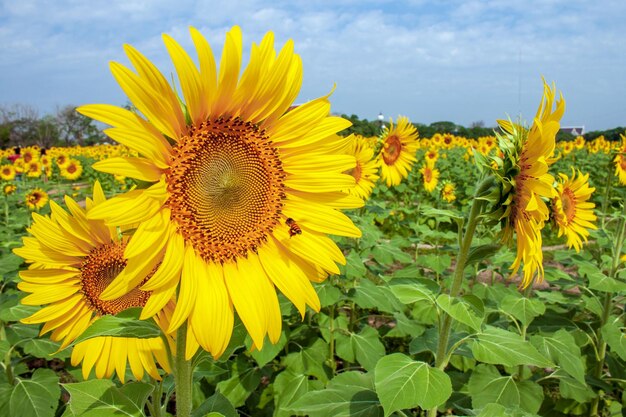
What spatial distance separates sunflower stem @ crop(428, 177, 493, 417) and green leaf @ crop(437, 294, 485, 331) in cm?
12

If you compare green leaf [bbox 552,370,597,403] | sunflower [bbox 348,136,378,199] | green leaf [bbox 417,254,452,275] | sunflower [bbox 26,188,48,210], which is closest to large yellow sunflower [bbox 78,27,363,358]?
green leaf [bbox 552,370,597,403]

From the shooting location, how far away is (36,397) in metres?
2.62

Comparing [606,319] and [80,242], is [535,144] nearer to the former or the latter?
[80,242]

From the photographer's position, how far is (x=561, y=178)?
4.23 m

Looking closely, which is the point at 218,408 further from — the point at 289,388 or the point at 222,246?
the point at 289,388

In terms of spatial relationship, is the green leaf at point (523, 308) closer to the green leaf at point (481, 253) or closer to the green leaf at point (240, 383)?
the green leaf at point (481, 253)

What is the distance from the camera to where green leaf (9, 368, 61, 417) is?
256 cm

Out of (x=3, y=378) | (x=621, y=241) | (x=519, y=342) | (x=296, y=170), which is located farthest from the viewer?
(x=621, y=241)

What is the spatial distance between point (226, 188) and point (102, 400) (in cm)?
73

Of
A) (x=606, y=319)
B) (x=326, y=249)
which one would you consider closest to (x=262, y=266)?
(x=326, y=249)

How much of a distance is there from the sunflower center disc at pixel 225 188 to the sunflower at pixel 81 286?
19.2 inches

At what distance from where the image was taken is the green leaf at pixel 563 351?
2.84 metres

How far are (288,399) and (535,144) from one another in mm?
2018

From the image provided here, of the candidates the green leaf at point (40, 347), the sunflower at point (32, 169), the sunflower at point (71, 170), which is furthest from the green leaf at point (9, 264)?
the sunflower at point (71, 170)
